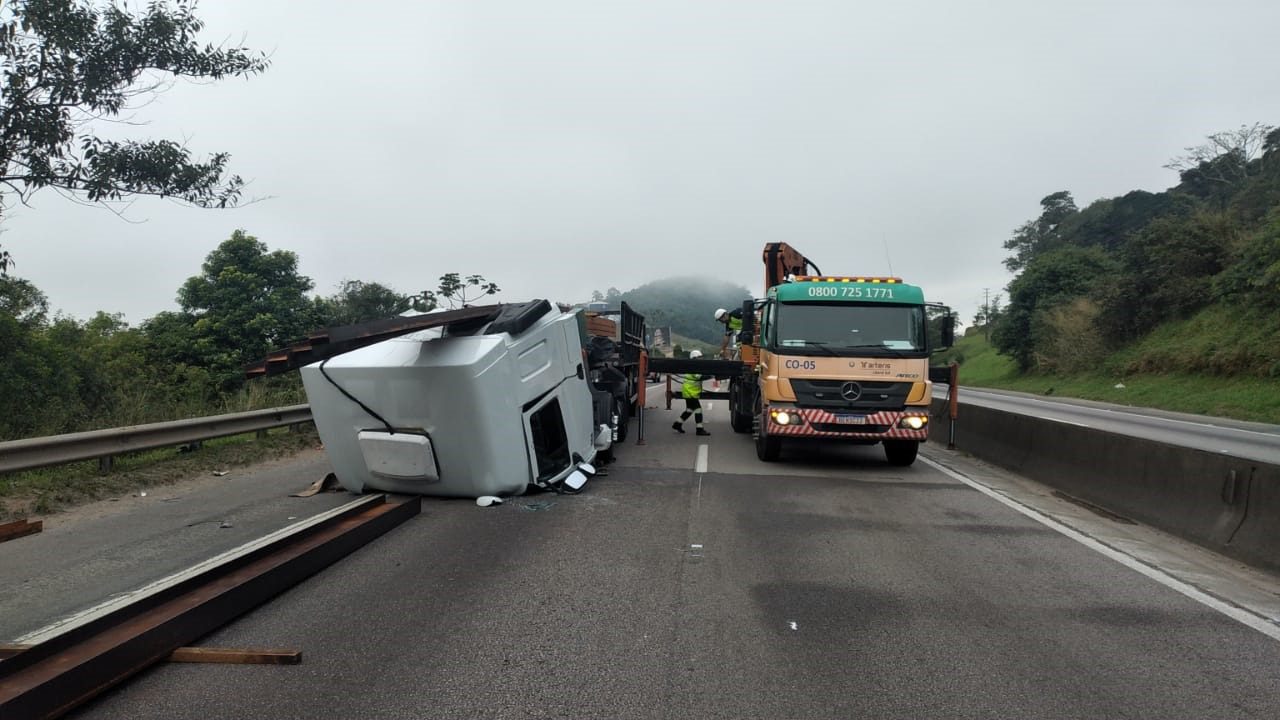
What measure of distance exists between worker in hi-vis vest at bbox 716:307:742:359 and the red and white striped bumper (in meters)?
3.06

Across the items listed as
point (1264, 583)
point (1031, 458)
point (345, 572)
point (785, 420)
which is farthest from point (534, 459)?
point (1031, 458)

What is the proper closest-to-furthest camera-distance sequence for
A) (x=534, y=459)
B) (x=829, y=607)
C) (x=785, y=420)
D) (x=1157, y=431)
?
(x=829, y=607)
(x=534, y=459)
(x=785, y=420)
(x=1157, y=431)

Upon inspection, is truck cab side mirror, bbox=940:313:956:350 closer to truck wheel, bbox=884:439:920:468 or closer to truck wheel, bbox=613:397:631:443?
truck wheel, bbox=884:439:920:468

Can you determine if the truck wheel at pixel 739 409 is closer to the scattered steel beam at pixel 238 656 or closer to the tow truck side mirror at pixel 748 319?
the tow truck side mirror at pixel 748 319

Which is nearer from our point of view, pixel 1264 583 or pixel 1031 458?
pixel 1264 583

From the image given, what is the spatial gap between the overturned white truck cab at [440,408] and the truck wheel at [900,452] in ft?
17.8

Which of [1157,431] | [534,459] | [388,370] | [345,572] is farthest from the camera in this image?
[1157,431]

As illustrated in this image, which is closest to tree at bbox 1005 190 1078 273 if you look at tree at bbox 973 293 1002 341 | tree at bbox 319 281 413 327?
tree at bbox 973 293 1002 341

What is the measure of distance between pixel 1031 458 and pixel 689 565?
6.96 m

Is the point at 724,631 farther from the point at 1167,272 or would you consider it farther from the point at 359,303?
the point at 1167,272

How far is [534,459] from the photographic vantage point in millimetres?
8023

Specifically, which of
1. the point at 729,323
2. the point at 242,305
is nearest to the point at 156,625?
the point at 729,323

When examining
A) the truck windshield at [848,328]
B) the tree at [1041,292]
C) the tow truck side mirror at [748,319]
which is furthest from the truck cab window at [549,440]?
the tree at [1041,292]

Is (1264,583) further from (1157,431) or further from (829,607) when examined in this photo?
(1157,431)
